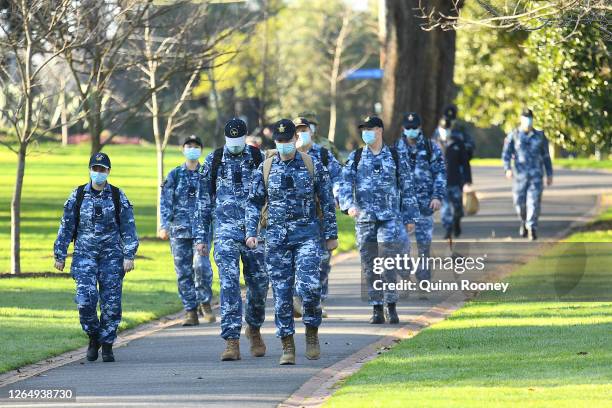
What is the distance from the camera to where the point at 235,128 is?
13047mm

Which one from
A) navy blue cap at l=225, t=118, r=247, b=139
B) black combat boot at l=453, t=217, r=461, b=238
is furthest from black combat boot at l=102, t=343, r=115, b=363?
black combat boot at l=453, t=217, r=461, b=238

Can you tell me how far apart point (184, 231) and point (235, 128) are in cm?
339

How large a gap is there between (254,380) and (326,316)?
4.69m

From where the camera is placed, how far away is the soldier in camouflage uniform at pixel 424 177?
17953mm

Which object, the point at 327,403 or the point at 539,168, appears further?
the point at 539,168

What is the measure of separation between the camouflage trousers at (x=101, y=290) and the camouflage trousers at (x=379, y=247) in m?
3.10

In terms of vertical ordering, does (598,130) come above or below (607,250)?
above

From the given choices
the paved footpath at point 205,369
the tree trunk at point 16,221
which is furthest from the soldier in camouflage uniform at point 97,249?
the tree trunk at point 16,221

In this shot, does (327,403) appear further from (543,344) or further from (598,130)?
(598,130)

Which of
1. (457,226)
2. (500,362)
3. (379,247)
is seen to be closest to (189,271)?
(379,247)

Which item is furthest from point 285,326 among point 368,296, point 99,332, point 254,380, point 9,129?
point 9,129

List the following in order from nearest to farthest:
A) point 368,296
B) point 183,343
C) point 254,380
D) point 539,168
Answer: point 254,380 < point 183,343 < point 368,296 < point 539,168

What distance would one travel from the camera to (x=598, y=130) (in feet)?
89.1

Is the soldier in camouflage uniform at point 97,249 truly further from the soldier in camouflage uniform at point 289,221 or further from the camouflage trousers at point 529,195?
the camouflage trousers at point 529,195
